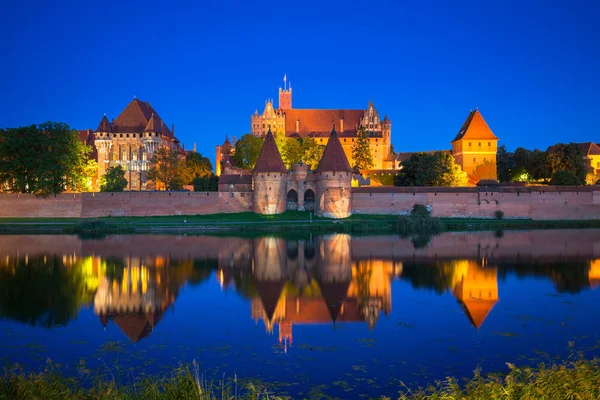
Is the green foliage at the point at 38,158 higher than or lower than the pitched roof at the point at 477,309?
higher

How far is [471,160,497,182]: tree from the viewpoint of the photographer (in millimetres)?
53031

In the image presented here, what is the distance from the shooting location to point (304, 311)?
1340 centimetres

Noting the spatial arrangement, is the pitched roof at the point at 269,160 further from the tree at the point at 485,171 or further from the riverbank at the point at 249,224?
the tree at the point at 485,171

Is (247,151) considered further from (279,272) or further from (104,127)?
(279,272)

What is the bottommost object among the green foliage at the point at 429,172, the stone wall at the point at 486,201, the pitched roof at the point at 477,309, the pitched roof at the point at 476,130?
the pitched roof at the point at 477,309

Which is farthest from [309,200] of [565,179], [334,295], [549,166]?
[334,295]

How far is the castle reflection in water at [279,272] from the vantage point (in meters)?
13.5

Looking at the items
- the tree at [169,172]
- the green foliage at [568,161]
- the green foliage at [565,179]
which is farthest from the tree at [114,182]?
the green foliage at [568,161]

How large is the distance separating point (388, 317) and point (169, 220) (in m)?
26.5

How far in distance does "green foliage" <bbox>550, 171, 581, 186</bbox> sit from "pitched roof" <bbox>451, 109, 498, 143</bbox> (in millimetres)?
8831

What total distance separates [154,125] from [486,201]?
99.4 ft

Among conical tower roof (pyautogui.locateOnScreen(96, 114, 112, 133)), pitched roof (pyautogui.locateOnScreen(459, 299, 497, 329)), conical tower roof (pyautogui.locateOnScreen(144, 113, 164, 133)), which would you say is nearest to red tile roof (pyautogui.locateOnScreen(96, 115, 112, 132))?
conical tower roof (pyautogui.locateOnScreen(96, 114, 112, 133))

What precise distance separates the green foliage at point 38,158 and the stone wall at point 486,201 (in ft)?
66.2

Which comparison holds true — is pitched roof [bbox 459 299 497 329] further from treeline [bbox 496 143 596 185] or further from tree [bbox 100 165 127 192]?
treeline [bbox 496 143 596 185]
